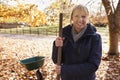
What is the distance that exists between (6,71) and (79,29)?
6.29 m

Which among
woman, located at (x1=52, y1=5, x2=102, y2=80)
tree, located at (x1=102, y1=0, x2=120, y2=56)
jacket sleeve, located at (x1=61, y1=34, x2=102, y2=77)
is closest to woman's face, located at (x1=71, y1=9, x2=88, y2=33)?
woman, located at (x1=52, y1=5, x2=102, y2=80)

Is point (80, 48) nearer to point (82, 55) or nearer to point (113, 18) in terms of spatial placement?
point (82, 55)

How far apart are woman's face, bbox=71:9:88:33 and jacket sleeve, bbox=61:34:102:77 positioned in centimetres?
18

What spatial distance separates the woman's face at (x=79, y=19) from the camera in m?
3.13

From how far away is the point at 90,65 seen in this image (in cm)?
310

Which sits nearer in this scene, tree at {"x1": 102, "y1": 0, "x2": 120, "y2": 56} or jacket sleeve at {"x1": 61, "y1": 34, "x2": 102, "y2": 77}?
jacket sleeve at {"x1": 61, "y1": 34, "x2": 102, "y2": 77}

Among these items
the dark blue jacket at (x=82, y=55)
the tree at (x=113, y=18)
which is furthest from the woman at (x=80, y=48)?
the tree at (x=113, y=18)

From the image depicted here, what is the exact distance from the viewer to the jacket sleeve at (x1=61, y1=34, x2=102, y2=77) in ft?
10.2

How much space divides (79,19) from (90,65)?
479 millimetres

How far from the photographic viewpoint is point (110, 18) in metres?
13.6

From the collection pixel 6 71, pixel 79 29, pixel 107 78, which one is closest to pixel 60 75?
pixel 79 29

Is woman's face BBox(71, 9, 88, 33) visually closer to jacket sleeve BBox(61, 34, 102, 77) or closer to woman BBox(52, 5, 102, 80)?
woman BBox(52, 5, 102, 80)

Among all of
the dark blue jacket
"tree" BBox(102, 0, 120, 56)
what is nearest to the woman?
the dark blue jacket

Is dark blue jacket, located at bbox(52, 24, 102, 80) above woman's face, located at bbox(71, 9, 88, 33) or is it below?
below
